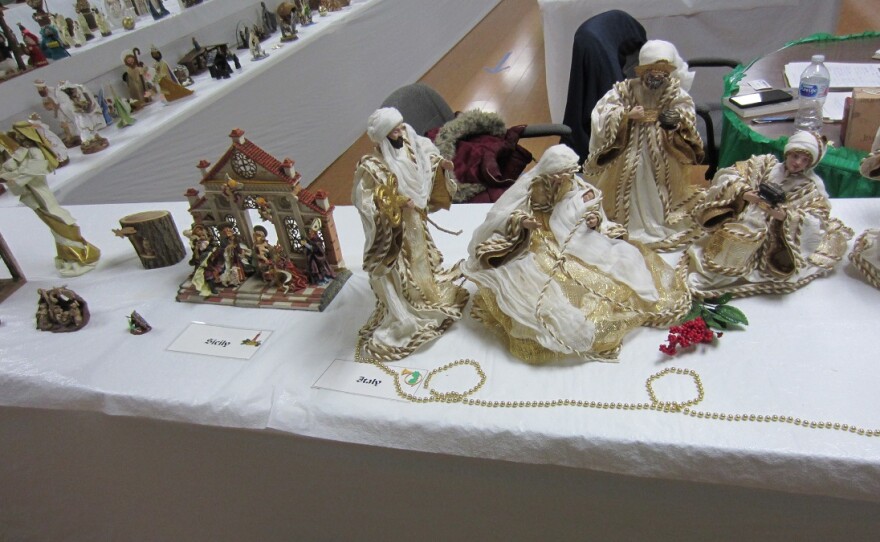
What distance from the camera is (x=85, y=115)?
7.78 feet

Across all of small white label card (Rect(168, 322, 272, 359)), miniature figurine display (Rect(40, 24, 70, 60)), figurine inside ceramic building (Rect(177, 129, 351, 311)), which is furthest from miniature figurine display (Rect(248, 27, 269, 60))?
small white label card (Rect(168, 322, 272, 359))

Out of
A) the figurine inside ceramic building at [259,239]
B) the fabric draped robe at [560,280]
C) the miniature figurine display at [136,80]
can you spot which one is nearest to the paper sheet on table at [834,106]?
the fabric draped robe at [560,280]

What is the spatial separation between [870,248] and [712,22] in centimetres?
245

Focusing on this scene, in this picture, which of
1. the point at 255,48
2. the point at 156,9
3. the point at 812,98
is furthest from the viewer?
the point at 255,48

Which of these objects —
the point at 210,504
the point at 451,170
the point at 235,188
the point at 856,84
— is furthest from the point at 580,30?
the point at 210,504

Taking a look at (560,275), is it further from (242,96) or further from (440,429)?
(242,96)

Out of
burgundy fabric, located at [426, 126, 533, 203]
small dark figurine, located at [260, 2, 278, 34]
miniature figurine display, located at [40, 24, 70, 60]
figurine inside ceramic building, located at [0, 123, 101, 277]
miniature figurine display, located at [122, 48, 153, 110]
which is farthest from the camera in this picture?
small dark figurine, located at [260, 2, 278, 34]

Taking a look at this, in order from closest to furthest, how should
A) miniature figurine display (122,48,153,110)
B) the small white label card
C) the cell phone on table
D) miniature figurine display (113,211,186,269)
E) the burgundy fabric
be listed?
the small white label card
miniature figurine display (113,211,186,269)
the cell phone on table
the burgundy fabric
miniature figurine display (122,48,153,110)

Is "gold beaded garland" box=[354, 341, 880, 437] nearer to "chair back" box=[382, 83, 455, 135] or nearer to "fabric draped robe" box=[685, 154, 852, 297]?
"fabric draped robe" box=[685, 154, 852, 297]

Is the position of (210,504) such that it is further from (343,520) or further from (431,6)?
(431,6)

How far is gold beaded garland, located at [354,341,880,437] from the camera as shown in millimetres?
1009

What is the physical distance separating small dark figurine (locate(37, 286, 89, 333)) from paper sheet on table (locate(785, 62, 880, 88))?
2394 mm

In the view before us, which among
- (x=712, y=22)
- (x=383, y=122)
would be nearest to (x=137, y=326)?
(x=383, y=122)

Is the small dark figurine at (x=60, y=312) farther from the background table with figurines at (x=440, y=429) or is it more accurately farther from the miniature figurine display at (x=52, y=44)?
the miniature figurine display at (x=52, y=44)
